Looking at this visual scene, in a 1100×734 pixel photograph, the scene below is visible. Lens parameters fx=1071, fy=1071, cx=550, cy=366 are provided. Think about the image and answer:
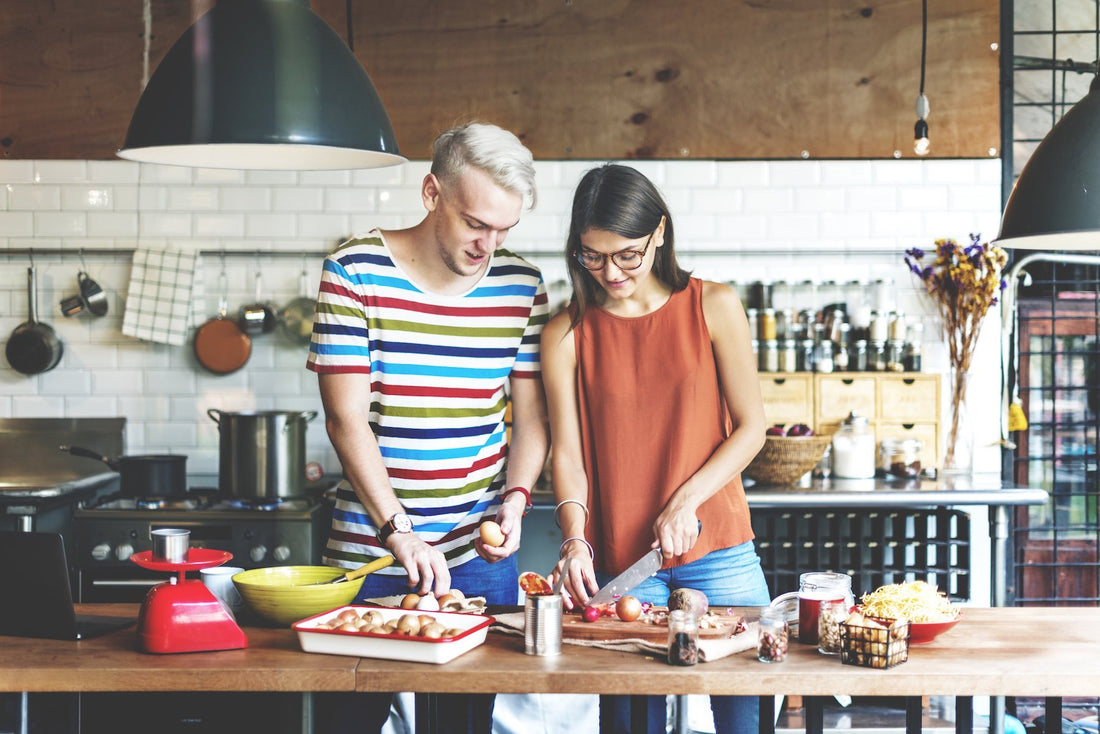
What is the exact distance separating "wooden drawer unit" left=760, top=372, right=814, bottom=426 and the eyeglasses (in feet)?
7.43

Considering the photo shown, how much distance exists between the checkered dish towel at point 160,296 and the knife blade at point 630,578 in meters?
3.16

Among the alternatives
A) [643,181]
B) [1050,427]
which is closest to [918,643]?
[643,181]

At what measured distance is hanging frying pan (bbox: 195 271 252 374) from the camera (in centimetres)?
490

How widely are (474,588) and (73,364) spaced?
3154 millimetres

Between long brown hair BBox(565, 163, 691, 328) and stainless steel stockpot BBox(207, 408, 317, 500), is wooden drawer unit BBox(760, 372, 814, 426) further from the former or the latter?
long brown hair BBox(565, 163, 691, 328)

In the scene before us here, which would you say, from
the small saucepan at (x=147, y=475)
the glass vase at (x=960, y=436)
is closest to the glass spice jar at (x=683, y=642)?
the small saucepan at (x=147, y=475)

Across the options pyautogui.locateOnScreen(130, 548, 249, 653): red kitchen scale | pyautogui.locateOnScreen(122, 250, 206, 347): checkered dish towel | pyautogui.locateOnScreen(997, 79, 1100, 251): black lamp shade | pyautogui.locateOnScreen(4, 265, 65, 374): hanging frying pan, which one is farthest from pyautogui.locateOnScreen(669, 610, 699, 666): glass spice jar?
pyautogui.locateOnScreen(4, 265, 65, 374): hanging frying pan

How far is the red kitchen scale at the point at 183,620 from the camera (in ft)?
6.84

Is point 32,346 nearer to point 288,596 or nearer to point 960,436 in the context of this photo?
point 288,596

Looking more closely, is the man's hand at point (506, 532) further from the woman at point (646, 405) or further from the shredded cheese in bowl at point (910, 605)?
the shredded cheese in bowl at point (910, 605)

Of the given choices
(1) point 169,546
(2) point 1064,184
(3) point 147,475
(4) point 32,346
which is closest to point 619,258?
(2) point 1064,184

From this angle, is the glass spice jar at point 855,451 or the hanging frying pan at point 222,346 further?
the hanging frying pan at point 222,346

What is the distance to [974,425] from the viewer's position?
4.95m

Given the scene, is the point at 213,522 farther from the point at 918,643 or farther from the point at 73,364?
the point at 918,643
